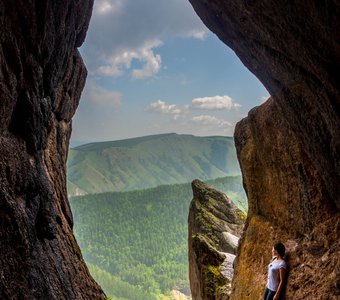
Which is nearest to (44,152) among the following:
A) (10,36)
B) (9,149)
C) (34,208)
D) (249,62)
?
(34,208)

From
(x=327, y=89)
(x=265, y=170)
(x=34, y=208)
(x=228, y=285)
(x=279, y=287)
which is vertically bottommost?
(x=228, y=285)

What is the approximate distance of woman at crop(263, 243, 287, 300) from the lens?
12.4m

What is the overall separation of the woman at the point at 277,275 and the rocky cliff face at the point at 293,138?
345mm

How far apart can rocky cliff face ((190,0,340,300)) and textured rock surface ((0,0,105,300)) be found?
273 inches

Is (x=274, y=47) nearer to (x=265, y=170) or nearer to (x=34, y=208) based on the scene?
(x=265, y=170)

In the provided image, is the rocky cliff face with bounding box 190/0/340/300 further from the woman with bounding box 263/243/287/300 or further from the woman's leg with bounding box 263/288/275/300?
the woman's leg with bounding box 263/288/275/300

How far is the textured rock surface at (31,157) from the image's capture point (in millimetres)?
10539

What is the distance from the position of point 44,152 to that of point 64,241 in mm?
4607

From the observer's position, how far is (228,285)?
72.7 ft

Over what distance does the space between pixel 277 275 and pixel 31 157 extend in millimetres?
10877

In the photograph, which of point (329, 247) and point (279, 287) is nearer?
point (329, 247)

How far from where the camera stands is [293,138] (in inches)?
564

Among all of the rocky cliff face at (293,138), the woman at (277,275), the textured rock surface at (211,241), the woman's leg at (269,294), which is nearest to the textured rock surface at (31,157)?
the rocky cliff face at (293,138)

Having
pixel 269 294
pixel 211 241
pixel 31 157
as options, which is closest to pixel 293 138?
pixel 269 294
